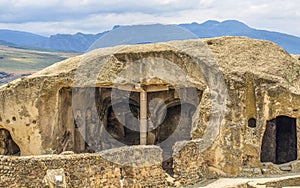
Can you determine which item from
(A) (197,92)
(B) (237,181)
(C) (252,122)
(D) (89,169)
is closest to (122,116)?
(A) (197,92)

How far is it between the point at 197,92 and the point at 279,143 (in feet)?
13.0

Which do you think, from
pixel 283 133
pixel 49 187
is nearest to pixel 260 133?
pixel 283 133

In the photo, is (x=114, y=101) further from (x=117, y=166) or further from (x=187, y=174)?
(x=117, y=166)

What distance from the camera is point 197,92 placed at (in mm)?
20797

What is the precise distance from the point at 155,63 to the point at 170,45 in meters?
0.98

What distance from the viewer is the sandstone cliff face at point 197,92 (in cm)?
1875

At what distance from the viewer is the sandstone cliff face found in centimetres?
1875

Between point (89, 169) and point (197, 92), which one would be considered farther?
point (197, 92)

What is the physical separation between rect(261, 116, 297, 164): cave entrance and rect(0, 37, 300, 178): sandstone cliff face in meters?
0.19

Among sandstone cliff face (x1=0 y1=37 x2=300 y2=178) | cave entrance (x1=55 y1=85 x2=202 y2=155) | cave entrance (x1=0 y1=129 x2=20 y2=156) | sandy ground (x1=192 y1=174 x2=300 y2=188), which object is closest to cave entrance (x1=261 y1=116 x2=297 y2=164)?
sandstone cliff face (x1=0 y1=37 x2=300 y2=178)

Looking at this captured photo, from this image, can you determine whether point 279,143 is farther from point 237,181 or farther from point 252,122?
point 237,181

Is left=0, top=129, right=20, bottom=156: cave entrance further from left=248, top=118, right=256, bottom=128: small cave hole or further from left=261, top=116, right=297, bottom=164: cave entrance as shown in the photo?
left=261, top=116, right=297, bottom=164: cave entrance

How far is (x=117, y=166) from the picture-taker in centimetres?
1514

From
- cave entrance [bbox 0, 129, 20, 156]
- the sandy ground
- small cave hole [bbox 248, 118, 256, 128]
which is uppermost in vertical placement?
small cave hole [bbox 248, 118, 256, 128]
